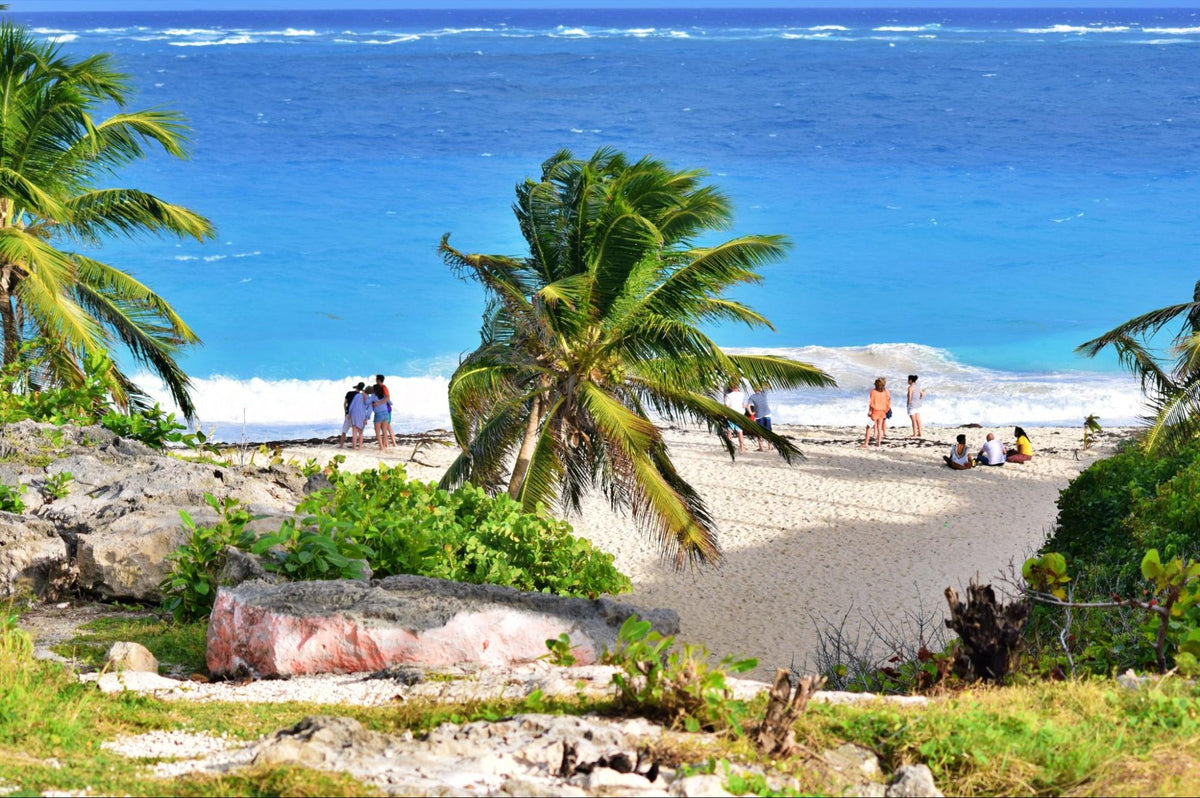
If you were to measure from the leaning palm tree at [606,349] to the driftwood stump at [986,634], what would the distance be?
5.45 meters

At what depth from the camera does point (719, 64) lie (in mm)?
96938

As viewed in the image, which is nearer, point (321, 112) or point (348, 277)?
point (348, 277)

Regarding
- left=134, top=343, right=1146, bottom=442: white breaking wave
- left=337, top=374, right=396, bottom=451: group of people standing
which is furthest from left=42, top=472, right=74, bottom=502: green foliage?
left=134, top=343, right=1146, bottom=442: white breaking wave

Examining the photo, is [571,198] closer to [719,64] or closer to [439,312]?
[439,312]

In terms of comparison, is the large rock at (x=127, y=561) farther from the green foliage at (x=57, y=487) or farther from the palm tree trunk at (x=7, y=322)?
the palm tree trunk at (x=7, y=322)

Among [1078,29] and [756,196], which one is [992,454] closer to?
[756,196]

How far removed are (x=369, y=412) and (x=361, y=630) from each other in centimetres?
1480

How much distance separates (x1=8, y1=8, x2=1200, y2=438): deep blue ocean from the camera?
113 feet

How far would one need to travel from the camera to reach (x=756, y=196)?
54219 mm

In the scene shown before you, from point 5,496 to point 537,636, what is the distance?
440 centimetres

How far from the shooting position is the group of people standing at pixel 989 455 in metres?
21.1

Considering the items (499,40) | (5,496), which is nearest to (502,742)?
(5,496)

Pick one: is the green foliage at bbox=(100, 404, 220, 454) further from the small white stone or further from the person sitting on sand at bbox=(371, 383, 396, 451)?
the person sitting on sand at bbox=(371, 383, 396, 451)

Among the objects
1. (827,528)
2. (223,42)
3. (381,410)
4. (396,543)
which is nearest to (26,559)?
(396,543)
